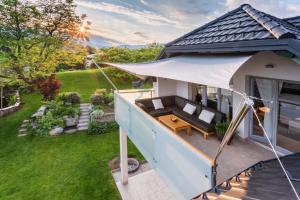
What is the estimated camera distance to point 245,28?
895cm

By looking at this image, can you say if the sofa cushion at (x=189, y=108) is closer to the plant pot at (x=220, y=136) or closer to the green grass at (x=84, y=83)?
the plant pot at (x=220, y=136)

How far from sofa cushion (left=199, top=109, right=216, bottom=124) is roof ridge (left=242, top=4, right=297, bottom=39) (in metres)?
5.48

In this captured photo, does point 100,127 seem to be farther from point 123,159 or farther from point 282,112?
point 282,112

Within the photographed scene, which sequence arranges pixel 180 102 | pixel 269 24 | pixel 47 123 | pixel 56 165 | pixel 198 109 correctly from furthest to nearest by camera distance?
pixel 47 123 < pixel 56 165 < pixel 180 102 < pixel 198 109 < pixel 269 24

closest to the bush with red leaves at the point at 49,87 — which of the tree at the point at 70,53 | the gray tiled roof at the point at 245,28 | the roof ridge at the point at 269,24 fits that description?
the tree at the point at 70,53

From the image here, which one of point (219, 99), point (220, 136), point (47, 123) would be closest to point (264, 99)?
point (220, 136)

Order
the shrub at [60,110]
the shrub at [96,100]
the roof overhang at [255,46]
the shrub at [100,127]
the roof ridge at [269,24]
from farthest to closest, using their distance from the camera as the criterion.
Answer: the shrub at [96,100] < the shrub at [60,110] < the shrub at [100,127] < the roof ridge at [269,24] < the roof overhang at [255,46]

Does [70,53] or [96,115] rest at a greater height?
[70,53]

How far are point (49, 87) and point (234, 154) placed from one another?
28.8 metres

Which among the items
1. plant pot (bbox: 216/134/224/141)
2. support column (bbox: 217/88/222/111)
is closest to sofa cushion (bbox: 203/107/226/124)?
support column (bbox: 217/88/222/111)

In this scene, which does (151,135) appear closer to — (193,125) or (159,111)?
(193,125)

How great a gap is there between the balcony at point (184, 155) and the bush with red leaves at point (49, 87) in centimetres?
2295

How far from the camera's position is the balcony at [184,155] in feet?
19.4

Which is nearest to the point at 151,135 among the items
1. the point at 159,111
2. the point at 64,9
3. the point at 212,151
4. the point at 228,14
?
the point at 212,151
